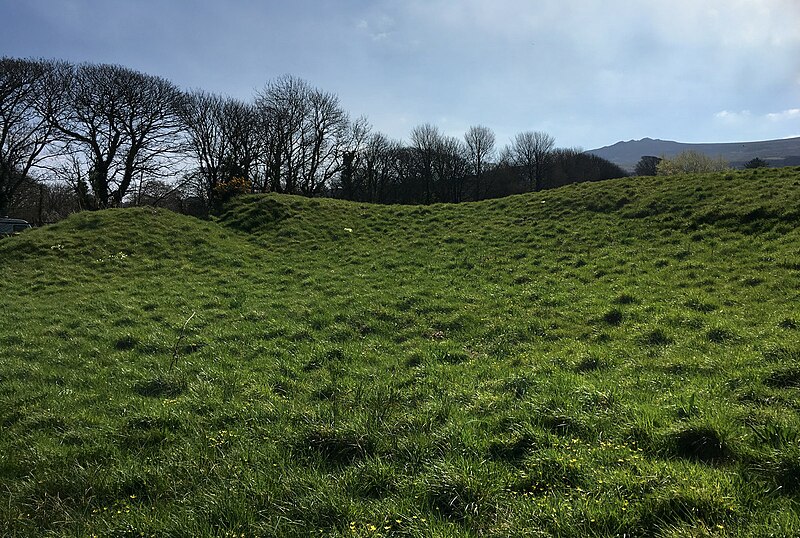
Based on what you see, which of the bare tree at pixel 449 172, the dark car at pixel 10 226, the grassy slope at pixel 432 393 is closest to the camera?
the grassy slope at pixel 432 393

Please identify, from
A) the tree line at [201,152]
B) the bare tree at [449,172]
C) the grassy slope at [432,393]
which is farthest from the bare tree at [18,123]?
the bare tree at [449,172]

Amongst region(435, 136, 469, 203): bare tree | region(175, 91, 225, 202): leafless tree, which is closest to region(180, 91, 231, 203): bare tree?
region(175, 91, 225, 202): leafless tree

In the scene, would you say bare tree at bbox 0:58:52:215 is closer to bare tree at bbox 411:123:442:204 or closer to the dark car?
the dark car

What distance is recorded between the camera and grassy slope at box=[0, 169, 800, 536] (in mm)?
3430

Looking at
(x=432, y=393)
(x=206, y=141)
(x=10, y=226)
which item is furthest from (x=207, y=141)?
(x=432, y=393)

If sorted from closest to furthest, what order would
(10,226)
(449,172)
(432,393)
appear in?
1. (432,393)
2. (10,226)
3. (449,172)

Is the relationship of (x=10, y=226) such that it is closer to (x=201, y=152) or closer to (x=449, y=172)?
(x=201, y=152)

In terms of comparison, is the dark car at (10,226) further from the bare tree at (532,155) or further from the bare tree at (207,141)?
the bare tree at (532,155)

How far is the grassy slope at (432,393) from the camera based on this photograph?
3430mm

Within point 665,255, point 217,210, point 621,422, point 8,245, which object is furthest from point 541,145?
point 621,422

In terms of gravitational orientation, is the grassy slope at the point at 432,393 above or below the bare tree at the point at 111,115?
below

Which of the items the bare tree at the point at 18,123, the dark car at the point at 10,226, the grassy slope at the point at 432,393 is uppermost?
the bare tree at the point at 18,123

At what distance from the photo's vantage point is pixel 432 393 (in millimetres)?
5879

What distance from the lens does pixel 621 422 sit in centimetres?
446
